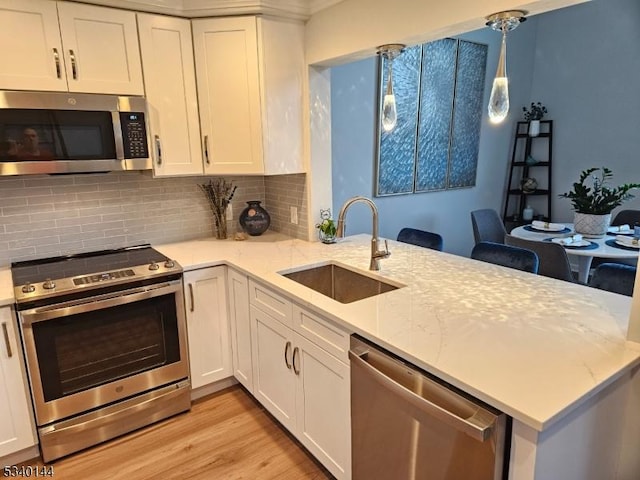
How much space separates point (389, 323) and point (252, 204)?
169 cm

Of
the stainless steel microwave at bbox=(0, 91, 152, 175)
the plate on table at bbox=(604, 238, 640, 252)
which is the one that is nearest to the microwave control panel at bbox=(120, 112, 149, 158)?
the stainless steel microwave at bbox=(0, 91, 152, 175)

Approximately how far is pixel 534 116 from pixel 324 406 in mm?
4340

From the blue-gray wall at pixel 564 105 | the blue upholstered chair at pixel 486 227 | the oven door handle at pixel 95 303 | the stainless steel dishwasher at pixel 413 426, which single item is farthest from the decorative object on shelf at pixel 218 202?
the blue upholstered chair at pixel 486 227

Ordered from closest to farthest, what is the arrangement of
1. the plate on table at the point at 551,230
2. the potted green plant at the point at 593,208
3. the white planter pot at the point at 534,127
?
the potted green plant at the point at 593,208, the plate on table at the point at 551,230, the white planter pot at the point at 534,127

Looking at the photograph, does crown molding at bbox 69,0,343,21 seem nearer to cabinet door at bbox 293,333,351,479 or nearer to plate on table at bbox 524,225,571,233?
cabinet door at bbox 293,333,351,479

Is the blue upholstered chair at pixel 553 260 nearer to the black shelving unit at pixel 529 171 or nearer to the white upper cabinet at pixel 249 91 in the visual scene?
the white upper cabinet at pixel 249 91

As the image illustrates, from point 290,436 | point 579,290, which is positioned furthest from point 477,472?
point 290,436

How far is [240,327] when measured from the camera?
252 cm

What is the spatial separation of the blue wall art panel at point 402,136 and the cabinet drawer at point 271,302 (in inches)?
63.9

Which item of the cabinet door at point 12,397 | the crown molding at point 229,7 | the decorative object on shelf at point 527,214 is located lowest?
the cabinet door at point 12,397

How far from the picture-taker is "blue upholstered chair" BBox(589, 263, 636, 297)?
2.02 m

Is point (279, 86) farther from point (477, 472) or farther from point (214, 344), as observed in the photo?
point (477, 472)

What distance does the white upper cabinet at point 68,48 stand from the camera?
203cm

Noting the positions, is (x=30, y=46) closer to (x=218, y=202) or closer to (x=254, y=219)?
(x=218, y=202)
